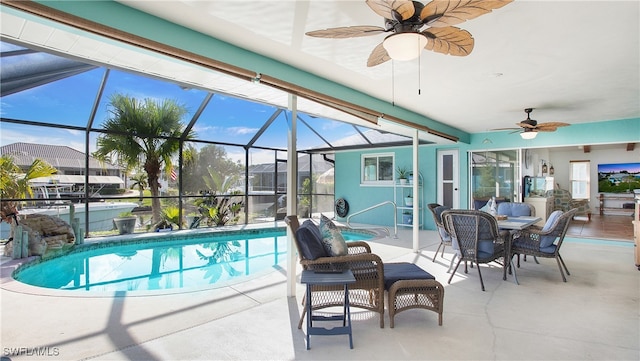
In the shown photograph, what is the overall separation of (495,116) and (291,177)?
4.86 m

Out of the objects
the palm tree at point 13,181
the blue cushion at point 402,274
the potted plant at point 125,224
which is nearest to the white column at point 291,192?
the blue cushion at point 402,274

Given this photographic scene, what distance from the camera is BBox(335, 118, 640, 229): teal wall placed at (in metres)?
6.86

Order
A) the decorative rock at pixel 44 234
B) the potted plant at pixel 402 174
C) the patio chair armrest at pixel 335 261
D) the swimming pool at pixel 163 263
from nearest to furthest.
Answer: the patio chair armrest at pixel 335 261
the swimming pool at pixel 163 263
the decorative rock at pixel 44 234
the potted plant at pixel 402 174

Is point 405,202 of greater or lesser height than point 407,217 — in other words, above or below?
above

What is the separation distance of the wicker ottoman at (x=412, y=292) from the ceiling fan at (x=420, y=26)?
6.32 feet

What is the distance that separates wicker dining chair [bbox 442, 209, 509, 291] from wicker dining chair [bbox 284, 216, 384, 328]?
1.54 metres

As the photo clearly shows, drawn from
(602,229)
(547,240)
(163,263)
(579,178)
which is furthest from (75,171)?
(579,178)

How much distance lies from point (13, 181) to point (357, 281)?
7120 millimetres

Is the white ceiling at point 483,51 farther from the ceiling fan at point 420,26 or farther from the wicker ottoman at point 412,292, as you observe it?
the wicker ottoman at point 412,292

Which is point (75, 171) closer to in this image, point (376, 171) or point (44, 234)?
point (44, 234)

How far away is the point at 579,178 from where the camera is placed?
11.6 meters

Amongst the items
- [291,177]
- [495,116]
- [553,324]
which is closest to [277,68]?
[291,177]

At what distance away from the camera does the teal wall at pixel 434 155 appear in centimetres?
686

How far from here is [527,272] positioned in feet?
15.6
